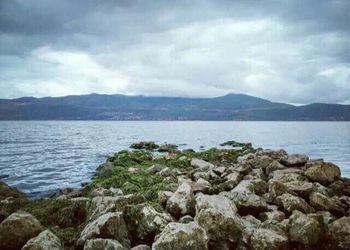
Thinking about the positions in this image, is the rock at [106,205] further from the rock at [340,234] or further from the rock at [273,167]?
the rock at [273,167]

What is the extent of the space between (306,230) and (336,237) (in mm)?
933

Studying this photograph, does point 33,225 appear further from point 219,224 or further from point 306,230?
point 306,230

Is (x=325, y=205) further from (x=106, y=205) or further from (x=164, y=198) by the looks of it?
(x=106, y=205)

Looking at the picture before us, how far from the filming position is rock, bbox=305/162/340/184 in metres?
18.2

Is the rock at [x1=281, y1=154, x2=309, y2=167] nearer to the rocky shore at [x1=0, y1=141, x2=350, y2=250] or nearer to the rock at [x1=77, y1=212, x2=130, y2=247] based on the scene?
the rocky shore at [x1=0, y1=141, x2=350, y2=250]

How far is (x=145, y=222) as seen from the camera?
34.6ft

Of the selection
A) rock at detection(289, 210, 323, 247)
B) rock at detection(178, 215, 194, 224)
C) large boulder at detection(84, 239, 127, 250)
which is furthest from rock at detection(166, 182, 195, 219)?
large boulder at detection(84, 239, 127, 250)

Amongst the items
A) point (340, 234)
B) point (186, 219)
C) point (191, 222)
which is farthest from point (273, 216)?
point (191, 222)

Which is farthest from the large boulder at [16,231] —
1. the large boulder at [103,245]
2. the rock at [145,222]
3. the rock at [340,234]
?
the rock at [340,234]

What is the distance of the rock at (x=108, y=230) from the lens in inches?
376

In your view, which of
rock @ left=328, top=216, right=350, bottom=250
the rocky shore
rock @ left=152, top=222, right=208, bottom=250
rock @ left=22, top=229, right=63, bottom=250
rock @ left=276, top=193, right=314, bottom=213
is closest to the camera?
rock @ left=152, top=222, right=208, bottom=250

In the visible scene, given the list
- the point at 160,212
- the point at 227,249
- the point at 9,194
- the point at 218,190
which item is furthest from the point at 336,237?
the point at 9,194

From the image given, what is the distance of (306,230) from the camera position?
10.3 meters

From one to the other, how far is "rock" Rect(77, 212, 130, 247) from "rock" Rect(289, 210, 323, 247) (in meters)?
4.43
